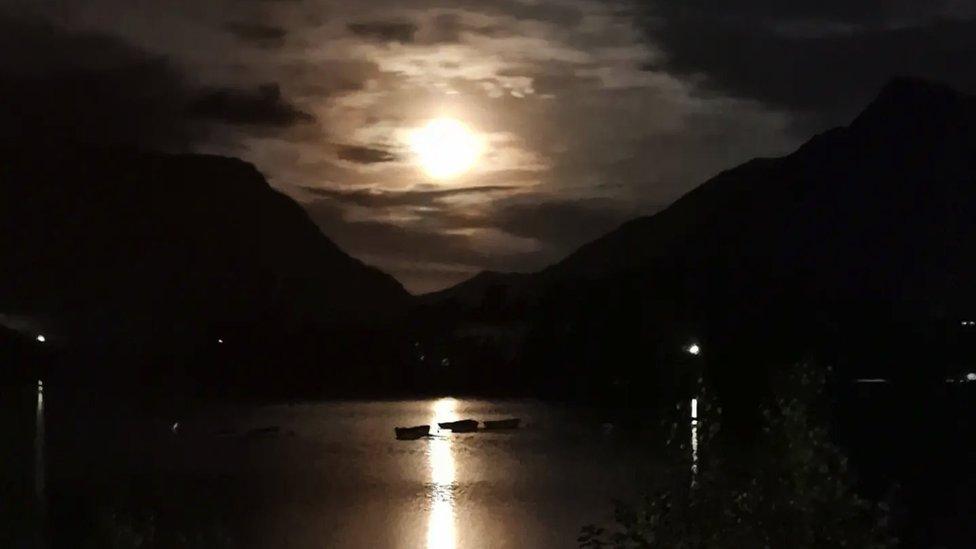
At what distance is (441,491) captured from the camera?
42.0 meters

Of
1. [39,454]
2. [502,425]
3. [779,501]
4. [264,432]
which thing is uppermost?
[779,501]

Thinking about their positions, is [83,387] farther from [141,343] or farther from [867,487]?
[867,487]

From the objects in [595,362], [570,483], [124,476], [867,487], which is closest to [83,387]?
[595,362]

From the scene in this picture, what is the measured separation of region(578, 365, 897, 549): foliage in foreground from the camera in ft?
24.9

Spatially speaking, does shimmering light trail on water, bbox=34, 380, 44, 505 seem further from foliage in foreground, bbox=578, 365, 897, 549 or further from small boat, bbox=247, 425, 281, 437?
foliage in foreground, bbox=578, 365, 897, 549

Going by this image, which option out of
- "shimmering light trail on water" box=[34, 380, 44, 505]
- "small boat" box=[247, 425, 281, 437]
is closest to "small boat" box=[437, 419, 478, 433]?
"small boat" box=[247, 425, 281, 437]

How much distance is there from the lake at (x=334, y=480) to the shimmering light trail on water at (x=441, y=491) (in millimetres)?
83

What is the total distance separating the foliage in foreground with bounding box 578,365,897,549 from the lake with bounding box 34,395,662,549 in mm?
3012

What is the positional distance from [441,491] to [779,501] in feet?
115

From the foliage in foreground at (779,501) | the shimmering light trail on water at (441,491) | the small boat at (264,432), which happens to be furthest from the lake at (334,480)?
the foliage in foreground at (779,501)

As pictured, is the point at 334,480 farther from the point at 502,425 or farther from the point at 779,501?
the point at 779,501

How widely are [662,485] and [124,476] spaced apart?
39.8 meters

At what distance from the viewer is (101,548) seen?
17891 millimetres

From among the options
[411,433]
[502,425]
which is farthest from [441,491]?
[502,425]
